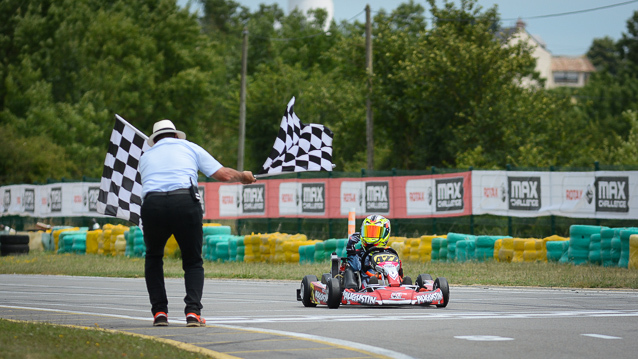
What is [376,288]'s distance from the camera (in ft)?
36.7

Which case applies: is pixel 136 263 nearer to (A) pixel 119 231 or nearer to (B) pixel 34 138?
(A) pixel 119 231

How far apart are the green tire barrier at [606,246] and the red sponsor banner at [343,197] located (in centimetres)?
590

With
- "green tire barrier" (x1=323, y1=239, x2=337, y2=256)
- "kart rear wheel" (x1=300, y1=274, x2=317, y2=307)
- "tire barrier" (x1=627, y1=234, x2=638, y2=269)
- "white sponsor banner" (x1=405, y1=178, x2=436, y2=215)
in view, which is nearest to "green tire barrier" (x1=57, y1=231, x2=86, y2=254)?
"white sponsor banner" (x1=405, y1=178, x2=436, y2=215)

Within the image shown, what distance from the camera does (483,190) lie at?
Answer: 22703mm

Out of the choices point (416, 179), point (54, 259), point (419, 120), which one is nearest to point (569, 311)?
point (416, 179)

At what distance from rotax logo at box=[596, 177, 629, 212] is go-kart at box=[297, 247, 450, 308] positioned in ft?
31.2

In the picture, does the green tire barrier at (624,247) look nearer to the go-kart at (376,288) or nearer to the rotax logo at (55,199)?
the go-kart at (376,288)

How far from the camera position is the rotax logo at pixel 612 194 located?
19.7m

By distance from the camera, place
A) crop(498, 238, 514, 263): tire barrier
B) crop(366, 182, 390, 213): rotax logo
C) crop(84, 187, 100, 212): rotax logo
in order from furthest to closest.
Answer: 1. crop(84, 187, 100, 212): rotax logo
2. crop(366, 182, 390, 213): rotax logo
3. crop(498, 238, 514, 263): tire barrier

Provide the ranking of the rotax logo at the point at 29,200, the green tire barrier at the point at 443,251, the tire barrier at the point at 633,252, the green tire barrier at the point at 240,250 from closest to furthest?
1. the tire barrier at the point at 633,252
2. the green tire barrier at the point at 443,251
3. the green tire barrier at the point at 240,250
4. the rotax logo at the point at 29,200

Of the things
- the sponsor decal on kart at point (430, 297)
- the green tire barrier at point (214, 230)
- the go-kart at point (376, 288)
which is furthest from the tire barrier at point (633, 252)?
the green tire barrier at point (214, 230)

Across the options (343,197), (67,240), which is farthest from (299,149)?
(67,240)

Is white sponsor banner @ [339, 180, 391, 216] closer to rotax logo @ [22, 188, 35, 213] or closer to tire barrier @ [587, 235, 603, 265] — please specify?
tire barrier @ [587, 235, 603, 265]

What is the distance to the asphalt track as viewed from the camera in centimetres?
684
